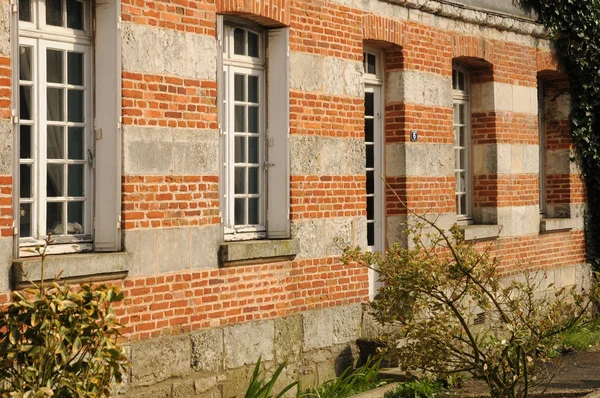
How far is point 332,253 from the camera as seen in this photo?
35.3ft

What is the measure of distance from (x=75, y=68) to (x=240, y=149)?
217cm

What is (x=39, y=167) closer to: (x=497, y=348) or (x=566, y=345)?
(x=497, y=348)

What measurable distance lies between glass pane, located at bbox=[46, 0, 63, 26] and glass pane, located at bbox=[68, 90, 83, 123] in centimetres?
56

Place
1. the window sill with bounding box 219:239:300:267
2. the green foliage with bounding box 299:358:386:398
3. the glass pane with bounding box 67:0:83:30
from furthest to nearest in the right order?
1. the green foliage with bounding box 299:358:386:398
2. the window sill with bounding box 219:239:300:267
3. the glass pane with bounding box 67:0:83:30

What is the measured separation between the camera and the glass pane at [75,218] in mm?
8266

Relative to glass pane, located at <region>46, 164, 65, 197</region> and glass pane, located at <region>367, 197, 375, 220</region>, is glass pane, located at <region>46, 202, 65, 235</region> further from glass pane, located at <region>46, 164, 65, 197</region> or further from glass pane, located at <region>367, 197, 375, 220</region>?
glass pane, located at <region>367, 197, 375, 220</region>

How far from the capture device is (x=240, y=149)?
1003 centimetres

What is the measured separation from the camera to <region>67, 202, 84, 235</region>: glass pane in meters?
8.27

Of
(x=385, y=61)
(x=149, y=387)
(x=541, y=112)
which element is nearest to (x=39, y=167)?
(x=149, y=387)

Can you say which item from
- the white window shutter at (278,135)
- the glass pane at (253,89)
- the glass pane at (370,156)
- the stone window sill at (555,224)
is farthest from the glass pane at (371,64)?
the stone window sill at (555,224)

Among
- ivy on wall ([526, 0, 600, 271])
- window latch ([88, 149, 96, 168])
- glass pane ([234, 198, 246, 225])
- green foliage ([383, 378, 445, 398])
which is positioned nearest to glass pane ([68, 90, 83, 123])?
window latch ([88, 149, 96, 168])

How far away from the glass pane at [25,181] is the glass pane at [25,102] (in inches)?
15.1

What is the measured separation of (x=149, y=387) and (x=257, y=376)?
49.6 inches

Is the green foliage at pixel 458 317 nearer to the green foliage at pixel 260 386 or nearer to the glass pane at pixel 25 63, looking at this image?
the green foliage at pixel 260 386
